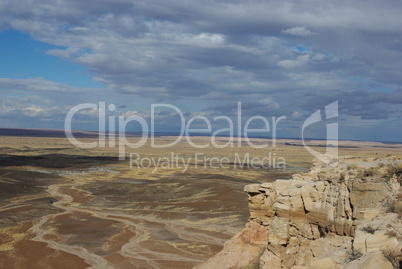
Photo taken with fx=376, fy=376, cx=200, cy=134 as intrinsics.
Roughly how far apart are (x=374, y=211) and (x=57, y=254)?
28772mm

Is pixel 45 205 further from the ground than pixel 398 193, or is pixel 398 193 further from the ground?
pixel 398 193

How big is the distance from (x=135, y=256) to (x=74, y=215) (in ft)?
65.2

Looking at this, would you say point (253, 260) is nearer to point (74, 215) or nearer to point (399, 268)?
point (399, 268)

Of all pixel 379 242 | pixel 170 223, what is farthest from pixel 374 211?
pixel 170 223

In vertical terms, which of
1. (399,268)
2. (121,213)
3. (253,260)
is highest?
(399,268)

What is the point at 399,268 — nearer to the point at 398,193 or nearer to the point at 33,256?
the point at 398,193

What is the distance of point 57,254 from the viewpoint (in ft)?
109

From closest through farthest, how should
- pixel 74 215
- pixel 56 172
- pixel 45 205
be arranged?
1. pixel 74 215
2. pixel 45 205
3. pixel 56 172

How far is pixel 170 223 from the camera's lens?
1827 inches

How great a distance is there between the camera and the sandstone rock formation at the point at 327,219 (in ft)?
37.1

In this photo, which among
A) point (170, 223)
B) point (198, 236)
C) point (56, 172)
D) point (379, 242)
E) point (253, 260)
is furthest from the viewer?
point (56, 172)

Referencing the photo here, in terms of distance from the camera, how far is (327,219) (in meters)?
14.3

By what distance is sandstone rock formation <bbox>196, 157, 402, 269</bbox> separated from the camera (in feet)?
37.1

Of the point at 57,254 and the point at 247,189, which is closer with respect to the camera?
the point at 247,189
